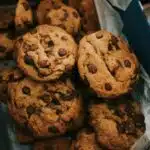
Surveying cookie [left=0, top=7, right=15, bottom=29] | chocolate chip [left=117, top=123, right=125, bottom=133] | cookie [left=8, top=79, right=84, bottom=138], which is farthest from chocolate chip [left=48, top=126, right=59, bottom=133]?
cookie [left=0, top=7, right=15, bottom=29]

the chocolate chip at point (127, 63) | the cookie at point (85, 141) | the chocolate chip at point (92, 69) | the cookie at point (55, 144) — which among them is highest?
the chocolate chip at point (92, 69)

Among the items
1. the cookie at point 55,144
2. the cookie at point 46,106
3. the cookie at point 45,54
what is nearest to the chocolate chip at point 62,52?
the cookie at point 45,54

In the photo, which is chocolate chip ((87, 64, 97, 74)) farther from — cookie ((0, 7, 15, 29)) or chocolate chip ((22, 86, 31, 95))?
cookie ((0, 7, 15, 29))

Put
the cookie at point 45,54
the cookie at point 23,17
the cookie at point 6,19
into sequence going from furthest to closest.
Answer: the cookie at point 6,19
the cookie at point 23,17
the cookie at point 45,54

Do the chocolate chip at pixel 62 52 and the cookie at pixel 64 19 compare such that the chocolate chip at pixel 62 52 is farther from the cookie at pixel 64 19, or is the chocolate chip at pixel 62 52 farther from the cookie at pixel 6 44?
the cookie at pixel 6 44

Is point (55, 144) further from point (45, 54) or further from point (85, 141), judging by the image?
point (45, 54)

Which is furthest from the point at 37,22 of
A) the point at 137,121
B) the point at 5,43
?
the point at 137,121

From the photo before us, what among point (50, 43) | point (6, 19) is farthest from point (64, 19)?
point (6, 19)
